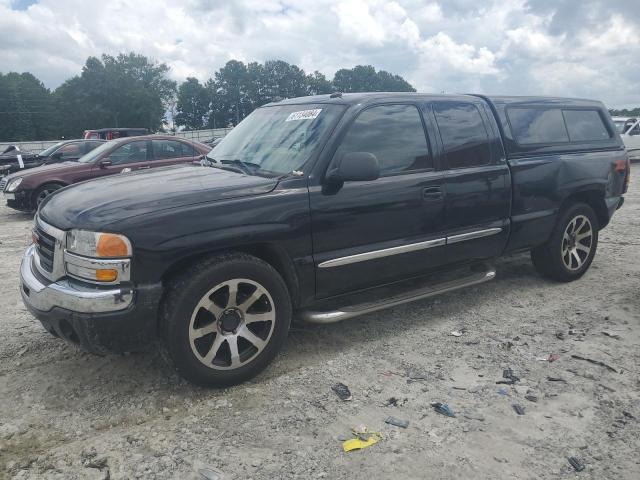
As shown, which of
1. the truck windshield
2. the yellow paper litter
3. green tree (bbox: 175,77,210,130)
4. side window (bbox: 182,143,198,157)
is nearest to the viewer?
the yellow paper litter

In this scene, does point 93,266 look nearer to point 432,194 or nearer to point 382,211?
point 382,211

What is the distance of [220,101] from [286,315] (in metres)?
105

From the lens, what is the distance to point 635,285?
16.9ft

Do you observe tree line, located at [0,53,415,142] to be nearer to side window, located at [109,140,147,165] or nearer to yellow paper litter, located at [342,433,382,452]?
side window, located at [109,140,147,165]

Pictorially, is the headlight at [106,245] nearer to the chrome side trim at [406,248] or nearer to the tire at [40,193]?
the chrome side trim at [406,248]

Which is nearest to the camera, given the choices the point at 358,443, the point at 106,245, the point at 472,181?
the point at 358,443

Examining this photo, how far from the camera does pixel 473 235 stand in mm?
4305

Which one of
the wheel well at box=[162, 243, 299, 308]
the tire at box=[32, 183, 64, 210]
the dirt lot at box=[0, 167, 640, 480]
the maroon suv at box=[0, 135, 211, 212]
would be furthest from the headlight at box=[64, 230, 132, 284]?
the tire at box=[32, 183, 64, 210]

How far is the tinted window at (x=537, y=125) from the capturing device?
4.71 meters

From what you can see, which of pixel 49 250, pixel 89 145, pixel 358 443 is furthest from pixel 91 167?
pixel 358 443

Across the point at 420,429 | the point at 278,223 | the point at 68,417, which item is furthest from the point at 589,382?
the point at 68,417

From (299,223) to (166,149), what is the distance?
7.66 meters

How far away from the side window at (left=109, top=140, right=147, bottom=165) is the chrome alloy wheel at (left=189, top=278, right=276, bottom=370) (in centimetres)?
763

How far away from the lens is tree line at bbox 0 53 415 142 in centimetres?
7400
